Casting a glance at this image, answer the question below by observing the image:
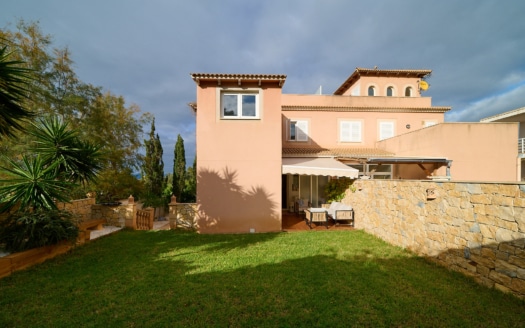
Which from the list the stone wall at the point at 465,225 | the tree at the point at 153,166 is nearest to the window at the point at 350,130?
the stone wall at the point at 465,225

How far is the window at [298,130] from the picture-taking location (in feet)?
82.2

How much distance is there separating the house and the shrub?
716cm

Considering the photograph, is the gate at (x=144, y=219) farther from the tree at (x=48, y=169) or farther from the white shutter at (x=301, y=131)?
the white shutter at (x=301, y=131)

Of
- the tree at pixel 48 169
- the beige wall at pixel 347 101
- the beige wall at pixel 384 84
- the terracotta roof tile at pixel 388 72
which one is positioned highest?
the terracotta roof tile at pixel 388 72

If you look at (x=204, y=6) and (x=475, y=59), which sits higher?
(x=475, y=59)

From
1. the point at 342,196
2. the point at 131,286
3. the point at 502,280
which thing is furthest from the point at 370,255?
the point at 131,286

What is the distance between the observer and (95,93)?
2166 cm

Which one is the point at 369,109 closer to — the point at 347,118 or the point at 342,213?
the point at 347,118

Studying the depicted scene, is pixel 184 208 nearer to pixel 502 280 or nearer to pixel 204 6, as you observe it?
pixel 502 280

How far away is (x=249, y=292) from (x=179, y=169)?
28.6 meters

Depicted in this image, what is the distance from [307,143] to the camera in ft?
82.4

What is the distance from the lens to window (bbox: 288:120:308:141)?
82.2 ft

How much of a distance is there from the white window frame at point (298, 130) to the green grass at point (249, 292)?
16448 millimetres

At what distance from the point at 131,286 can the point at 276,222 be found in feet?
31.1
